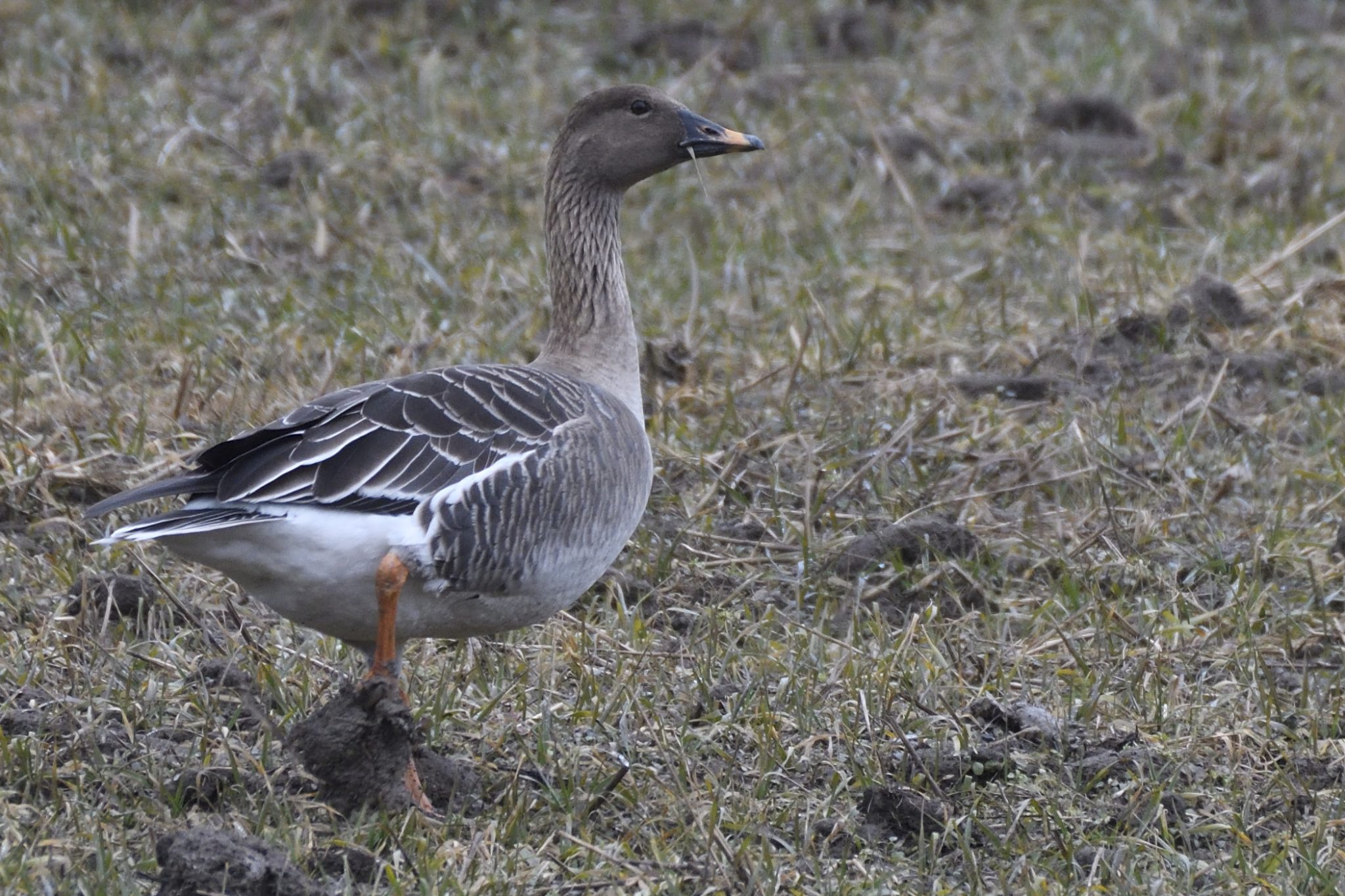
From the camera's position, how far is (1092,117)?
358 inches

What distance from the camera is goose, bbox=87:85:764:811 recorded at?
3898 millimetres

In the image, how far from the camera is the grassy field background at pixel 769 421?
3994mm

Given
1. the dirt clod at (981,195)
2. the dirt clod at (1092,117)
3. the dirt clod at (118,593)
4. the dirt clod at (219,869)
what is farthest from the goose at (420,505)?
the dirt clod at (1092,117)

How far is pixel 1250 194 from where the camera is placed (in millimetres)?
8398

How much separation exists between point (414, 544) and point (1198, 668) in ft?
7.42

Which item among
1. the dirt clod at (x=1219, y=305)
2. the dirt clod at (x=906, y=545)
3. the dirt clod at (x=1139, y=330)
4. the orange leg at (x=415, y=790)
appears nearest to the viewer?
the orange leg at (x=415, y=790)

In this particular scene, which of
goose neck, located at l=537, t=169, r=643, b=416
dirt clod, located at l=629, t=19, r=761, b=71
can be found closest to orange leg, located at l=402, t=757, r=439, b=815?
goose neck, located at l=537, t=169, r=643, b=416

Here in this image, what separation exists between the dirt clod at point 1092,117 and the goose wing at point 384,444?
5362 millimetres

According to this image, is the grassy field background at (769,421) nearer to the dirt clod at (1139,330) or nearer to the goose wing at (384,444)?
the dirt clod at (1139,330)

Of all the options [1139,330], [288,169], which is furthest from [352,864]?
[288,169]

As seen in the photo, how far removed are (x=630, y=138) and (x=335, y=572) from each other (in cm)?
179

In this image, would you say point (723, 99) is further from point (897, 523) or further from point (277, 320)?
point (897, 523)

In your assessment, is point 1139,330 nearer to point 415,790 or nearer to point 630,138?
point 630,138

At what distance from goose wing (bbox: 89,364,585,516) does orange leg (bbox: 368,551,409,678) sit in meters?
0.16
